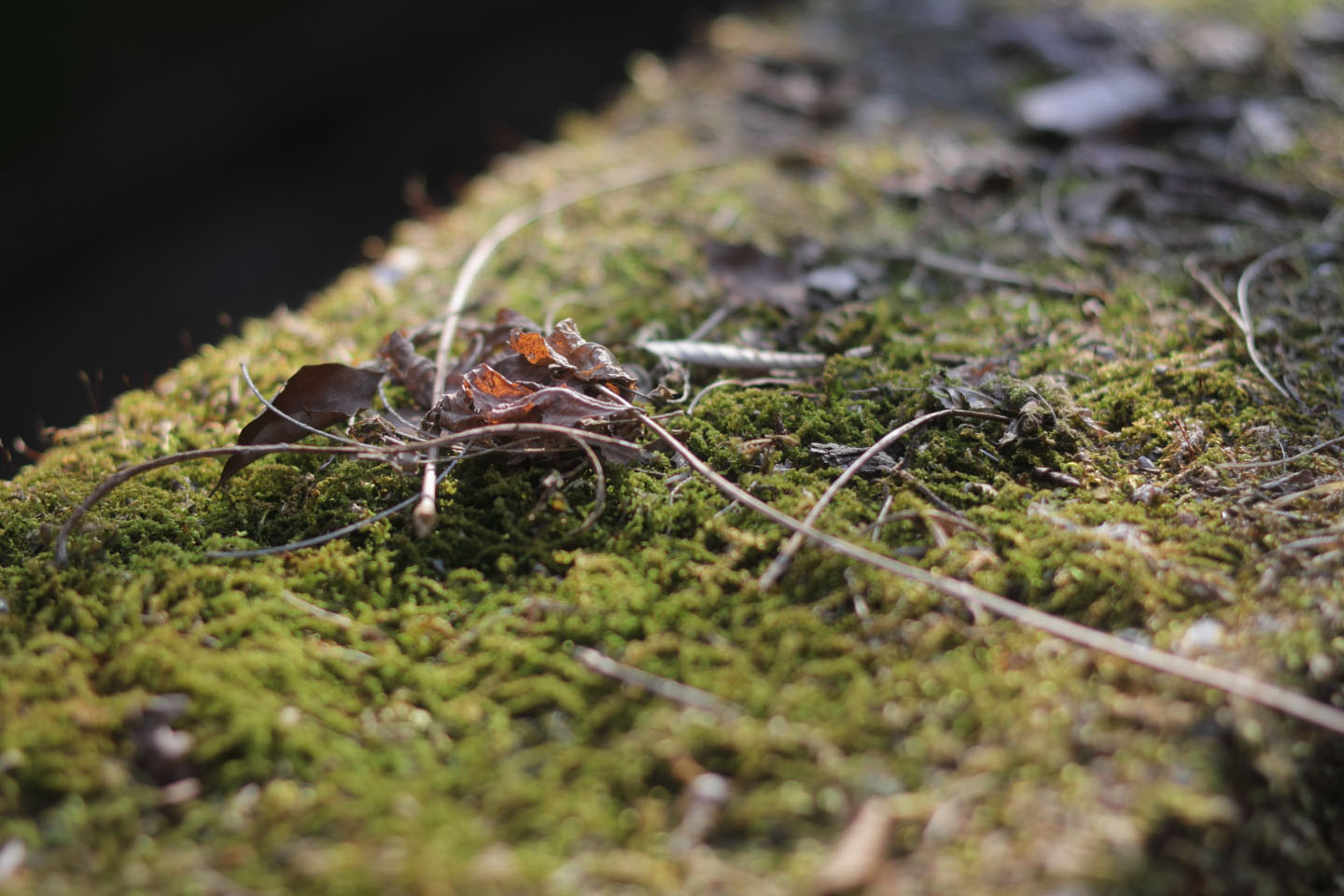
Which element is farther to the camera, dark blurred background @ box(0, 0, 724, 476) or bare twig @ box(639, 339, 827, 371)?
dark blurred background @ box(0, 0, 724, 476)

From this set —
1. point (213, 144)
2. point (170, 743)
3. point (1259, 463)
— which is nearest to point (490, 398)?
point (170, 743)

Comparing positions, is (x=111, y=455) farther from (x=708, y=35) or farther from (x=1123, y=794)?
(x=708, y=35)

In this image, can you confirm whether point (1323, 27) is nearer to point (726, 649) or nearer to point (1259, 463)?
point (1259, 463)

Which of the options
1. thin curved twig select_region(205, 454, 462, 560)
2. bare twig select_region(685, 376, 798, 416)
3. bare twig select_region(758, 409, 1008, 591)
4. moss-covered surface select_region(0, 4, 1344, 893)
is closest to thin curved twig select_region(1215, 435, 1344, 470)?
moss-covered surface select_region(0, 4, 1344, 893)

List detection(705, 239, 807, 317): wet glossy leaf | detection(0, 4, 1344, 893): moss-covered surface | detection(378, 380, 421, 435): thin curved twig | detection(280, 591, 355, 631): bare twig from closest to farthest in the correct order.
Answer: detection(0, 4, 1344, 893): moss-covered surface < detection(280, 591, 355, 631): bare twig < detection(378, 380, 421, 435): thin curved twig < detection(705, 239, 807, 317): wet glossy leaf

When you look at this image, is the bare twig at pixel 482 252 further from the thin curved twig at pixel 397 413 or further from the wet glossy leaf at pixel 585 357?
the wet glossy leaf at pixel 585 357

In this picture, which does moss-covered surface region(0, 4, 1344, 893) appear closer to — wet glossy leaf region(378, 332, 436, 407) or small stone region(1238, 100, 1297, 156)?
wet glossy leaf region(378, 332, 436, 407)

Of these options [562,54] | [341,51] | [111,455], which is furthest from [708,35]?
[111,455]
